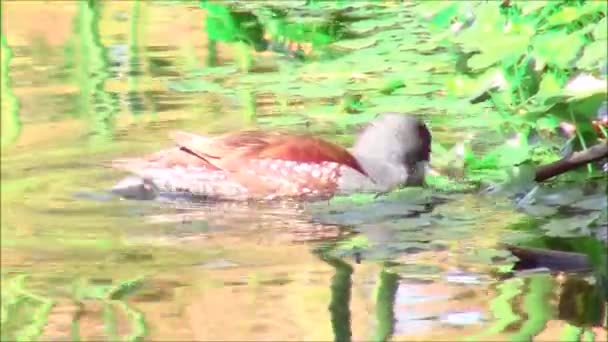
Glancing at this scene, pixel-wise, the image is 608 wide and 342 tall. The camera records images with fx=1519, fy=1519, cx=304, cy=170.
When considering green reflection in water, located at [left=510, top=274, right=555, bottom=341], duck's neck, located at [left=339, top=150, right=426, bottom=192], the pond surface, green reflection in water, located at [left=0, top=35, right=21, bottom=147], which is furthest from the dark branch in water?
green reflection in water, located at [left=0, top=35, right=21, bottom=147]

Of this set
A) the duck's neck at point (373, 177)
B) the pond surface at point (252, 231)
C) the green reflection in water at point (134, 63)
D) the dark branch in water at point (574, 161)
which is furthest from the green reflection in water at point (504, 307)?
the green reflection in water at point (134, 63)

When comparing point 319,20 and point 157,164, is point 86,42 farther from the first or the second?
point 157,164

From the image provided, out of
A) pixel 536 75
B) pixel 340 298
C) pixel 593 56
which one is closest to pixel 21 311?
pixel 340 298

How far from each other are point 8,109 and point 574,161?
8.93 ft

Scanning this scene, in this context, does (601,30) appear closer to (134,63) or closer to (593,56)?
(593,56)

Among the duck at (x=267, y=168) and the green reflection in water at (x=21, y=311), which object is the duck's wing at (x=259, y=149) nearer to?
the duck at (x=267, y=168)

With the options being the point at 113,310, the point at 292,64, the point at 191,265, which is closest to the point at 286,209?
the point at 191,265

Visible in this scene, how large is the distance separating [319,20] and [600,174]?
3552mm

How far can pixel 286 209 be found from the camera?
181 inches

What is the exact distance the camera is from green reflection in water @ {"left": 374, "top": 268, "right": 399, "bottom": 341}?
3.23m

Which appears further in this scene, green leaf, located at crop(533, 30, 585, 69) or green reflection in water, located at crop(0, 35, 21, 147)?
green reflection in water, located at crop(0, 35, 21, 147)

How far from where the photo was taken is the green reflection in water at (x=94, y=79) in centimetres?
559

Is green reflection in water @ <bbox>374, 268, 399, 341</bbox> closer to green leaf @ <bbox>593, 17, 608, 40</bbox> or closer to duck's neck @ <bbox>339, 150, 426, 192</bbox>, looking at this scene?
green leaf @ <bbox>593, 17, 608, 40</bbox>

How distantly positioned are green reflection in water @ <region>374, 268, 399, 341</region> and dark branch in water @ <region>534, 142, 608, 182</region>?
59 cm
